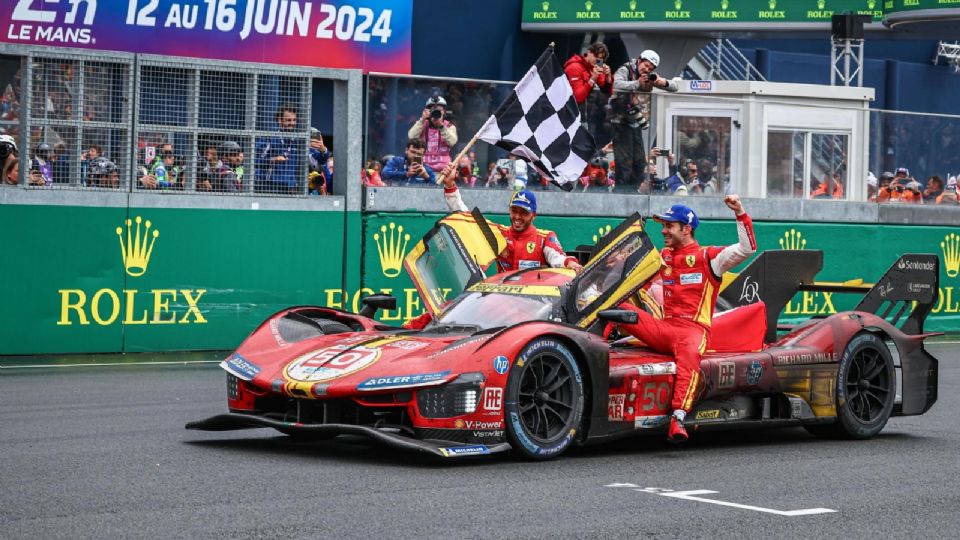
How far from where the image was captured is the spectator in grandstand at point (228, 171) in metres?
16.2

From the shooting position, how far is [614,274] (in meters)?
10.0

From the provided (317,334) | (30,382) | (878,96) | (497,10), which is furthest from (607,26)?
(317,334)

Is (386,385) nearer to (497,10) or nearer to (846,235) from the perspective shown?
(846,235)

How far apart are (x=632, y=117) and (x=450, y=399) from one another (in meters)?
10.4

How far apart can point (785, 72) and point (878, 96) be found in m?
3.07

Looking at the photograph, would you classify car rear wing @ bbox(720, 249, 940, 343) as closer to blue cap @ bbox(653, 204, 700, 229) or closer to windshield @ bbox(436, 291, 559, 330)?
blue cap @ bbox(653, 204, 700, 229)

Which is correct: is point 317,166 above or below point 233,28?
below

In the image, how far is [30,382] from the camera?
13305 mm

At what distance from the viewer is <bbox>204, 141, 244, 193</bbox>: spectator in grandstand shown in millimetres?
16234

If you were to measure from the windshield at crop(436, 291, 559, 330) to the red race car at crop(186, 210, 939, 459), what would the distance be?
0.01 meters

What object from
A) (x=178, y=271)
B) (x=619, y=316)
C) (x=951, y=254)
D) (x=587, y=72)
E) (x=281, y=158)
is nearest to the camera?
(x=619, y=316)

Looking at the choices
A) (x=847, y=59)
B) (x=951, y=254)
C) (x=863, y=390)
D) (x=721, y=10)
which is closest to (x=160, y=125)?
(x=863, y=390)

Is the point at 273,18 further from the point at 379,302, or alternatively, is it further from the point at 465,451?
the point at 465,451

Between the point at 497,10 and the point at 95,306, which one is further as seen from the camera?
the point at 497,10
